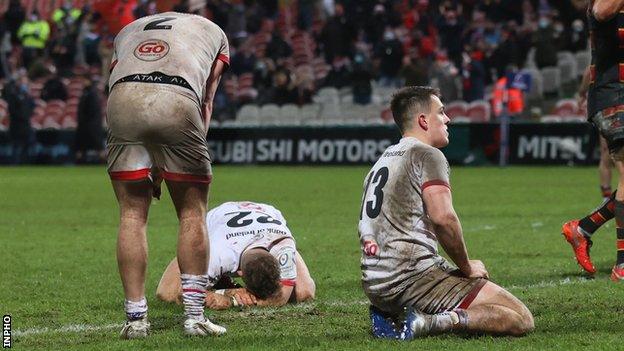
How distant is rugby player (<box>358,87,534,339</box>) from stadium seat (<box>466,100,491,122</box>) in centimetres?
2201

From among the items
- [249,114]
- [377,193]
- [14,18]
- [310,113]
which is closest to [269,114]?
[249,114]

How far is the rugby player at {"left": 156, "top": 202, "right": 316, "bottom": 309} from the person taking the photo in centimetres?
796

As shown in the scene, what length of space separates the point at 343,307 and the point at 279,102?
2458 cm

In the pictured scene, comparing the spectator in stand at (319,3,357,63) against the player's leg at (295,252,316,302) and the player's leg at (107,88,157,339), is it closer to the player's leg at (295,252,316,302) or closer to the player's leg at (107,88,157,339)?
the player's leg at (295,252,316,302)

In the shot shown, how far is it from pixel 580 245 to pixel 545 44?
67.3 feet

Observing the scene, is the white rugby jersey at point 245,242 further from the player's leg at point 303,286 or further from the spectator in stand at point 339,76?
the spectator in stand at point 339,76

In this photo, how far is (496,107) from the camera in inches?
1110

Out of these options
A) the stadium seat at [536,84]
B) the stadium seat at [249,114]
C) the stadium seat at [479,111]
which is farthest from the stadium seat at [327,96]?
the stadium seat at [536,84]

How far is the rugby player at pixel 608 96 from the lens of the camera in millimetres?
9148

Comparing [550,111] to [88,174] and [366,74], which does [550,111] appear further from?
[88,174]

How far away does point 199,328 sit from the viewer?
22.0 ft

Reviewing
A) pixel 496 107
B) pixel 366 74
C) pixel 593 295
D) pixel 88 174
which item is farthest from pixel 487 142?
pixel 593 295

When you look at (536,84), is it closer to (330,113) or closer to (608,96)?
(330,113)

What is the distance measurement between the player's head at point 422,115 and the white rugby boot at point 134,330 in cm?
172
